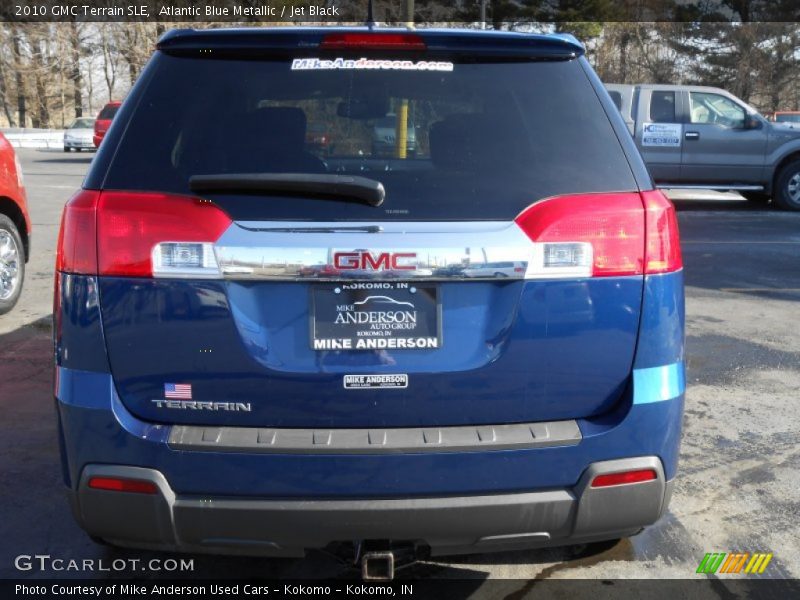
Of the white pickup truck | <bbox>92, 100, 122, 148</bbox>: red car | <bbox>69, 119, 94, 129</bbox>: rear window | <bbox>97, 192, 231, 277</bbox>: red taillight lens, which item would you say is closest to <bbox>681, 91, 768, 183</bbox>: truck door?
the white pickup truck

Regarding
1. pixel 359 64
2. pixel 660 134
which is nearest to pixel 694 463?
pixel 359 64

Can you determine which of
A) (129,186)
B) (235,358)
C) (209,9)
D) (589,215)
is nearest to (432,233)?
(589,215)

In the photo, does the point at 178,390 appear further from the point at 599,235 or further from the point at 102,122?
the point at 102,122

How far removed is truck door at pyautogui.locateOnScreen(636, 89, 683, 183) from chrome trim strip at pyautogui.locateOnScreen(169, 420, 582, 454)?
41.7 feet

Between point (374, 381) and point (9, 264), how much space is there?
5.57 meters

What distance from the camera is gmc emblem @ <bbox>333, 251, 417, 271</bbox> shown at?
2.27 metres

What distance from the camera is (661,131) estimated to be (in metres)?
14.2

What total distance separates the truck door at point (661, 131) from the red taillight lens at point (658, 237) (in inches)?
484

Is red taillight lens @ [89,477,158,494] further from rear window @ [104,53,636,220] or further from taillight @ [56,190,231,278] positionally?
rear window @ [104,53,636,220]

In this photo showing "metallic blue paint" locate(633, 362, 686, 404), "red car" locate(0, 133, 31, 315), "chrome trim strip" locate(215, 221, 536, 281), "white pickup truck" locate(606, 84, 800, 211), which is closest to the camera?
"chrome trim strip" locate(215, 221, 536, 281)

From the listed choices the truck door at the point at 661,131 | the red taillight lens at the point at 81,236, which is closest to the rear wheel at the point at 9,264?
the red taillight lens at the point at 81,236

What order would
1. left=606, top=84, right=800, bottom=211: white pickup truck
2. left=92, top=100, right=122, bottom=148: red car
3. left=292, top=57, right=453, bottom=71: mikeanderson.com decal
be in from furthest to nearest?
left=92, top=100, right=122, bottom=148: red car < left=606, top=84, right=800, bottom=211: white pickup truck < left=292, top=57, right=453, bottom=71: mikeanderson.com decal

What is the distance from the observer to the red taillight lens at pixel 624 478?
92.8 inches

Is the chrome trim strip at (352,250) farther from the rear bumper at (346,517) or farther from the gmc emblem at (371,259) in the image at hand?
the rear bumper at (346,517)
